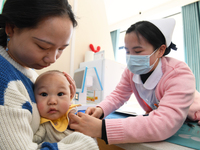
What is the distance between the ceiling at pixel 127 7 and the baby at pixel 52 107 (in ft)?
12.9

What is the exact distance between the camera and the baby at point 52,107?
50 centimetres

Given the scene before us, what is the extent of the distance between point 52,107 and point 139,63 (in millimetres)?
568

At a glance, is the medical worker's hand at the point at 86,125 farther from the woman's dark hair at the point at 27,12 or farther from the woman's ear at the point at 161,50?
the woman's ear at the point at 161,50

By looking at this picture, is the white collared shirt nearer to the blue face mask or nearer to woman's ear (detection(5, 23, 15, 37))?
the blue face mask

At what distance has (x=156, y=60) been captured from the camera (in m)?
0.79

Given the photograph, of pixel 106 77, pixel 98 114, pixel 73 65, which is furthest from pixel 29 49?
pixel 73 65

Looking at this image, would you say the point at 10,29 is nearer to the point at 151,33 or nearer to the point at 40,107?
the point at 40,107

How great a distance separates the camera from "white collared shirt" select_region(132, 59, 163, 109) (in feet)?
2.40

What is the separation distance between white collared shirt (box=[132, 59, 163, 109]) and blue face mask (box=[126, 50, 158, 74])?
59mm

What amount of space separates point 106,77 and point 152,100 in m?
0.82

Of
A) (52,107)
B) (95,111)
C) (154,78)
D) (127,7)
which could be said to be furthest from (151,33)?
(127,7)

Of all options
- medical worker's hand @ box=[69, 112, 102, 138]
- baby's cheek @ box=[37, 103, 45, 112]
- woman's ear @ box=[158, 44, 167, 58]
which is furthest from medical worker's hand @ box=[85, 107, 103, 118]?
woman's ear @ box=[158, 44, 167, 58]

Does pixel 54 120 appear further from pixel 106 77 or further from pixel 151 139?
pixel 106 77

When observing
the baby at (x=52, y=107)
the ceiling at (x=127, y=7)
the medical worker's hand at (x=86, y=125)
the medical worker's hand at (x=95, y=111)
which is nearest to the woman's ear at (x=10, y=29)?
the baby at (x=52, y=107)
